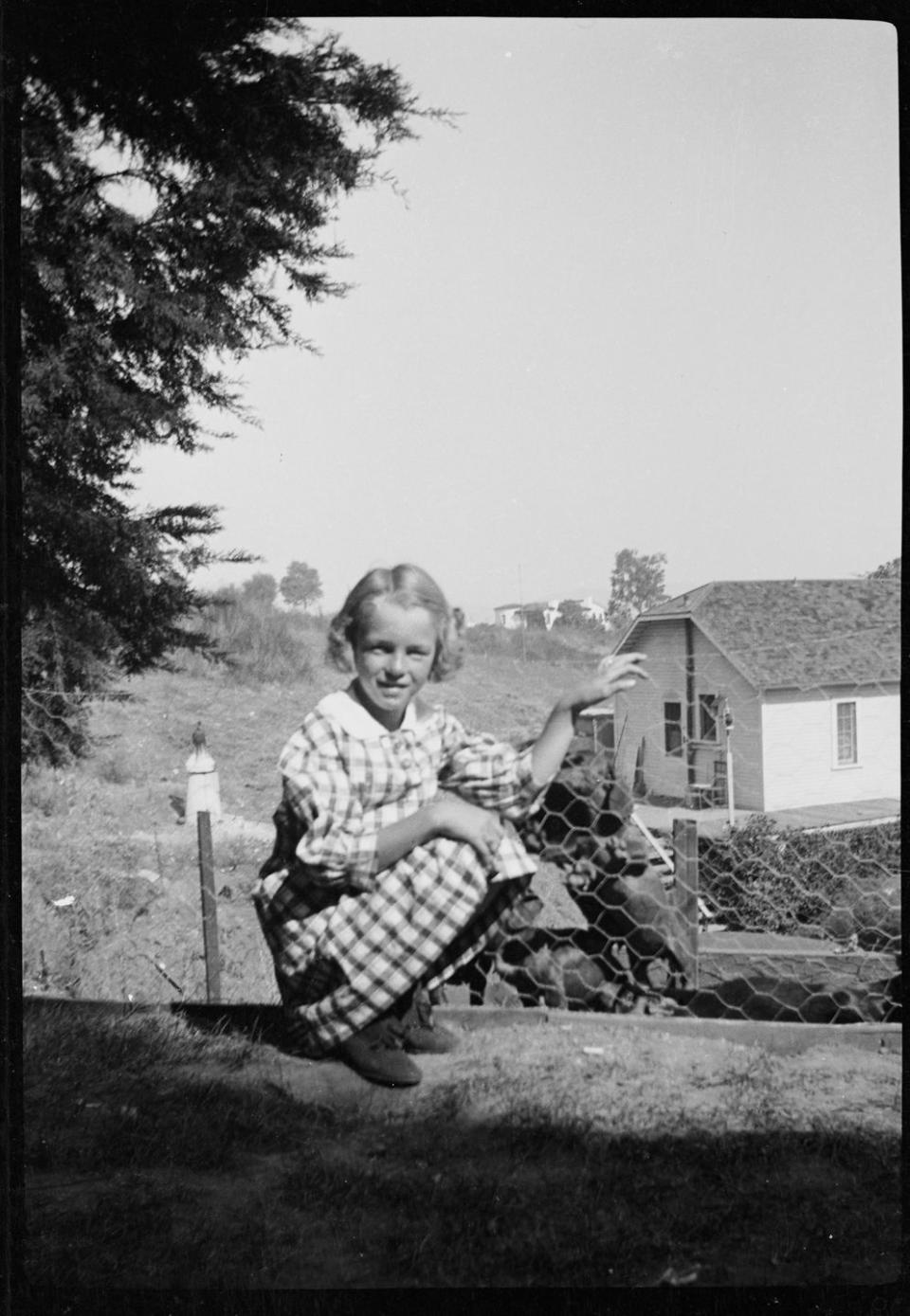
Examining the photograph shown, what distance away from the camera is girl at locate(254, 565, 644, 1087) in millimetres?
2240

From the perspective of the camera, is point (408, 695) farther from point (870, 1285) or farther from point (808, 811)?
point (870, 1285)

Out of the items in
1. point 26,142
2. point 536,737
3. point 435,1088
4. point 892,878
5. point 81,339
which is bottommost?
point 435,1088

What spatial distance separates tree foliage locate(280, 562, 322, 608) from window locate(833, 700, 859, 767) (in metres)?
1.12

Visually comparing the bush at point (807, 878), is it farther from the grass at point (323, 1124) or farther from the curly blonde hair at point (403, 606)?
the curly blonde hair at point (403, 606)

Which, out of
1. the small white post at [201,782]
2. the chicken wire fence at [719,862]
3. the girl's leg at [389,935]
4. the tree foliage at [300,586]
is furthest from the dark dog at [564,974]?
the tree foliage at [300,586]

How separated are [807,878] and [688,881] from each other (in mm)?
248

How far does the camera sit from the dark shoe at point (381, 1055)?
2242 millimetres

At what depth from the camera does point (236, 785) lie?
7.54 feet

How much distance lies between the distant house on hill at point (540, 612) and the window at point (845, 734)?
20.6 inches

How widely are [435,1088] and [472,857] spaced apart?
19.4 inches

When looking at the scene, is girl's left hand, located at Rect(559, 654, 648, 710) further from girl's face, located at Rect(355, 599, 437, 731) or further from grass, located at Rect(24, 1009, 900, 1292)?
grass, located at Rect(24, 1009, 900, 1292)

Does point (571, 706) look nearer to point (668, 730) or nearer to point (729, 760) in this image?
point (668, 730)

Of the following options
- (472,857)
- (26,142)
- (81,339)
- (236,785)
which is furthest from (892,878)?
(26,142)

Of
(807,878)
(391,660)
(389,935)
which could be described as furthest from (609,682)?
(389,935)
